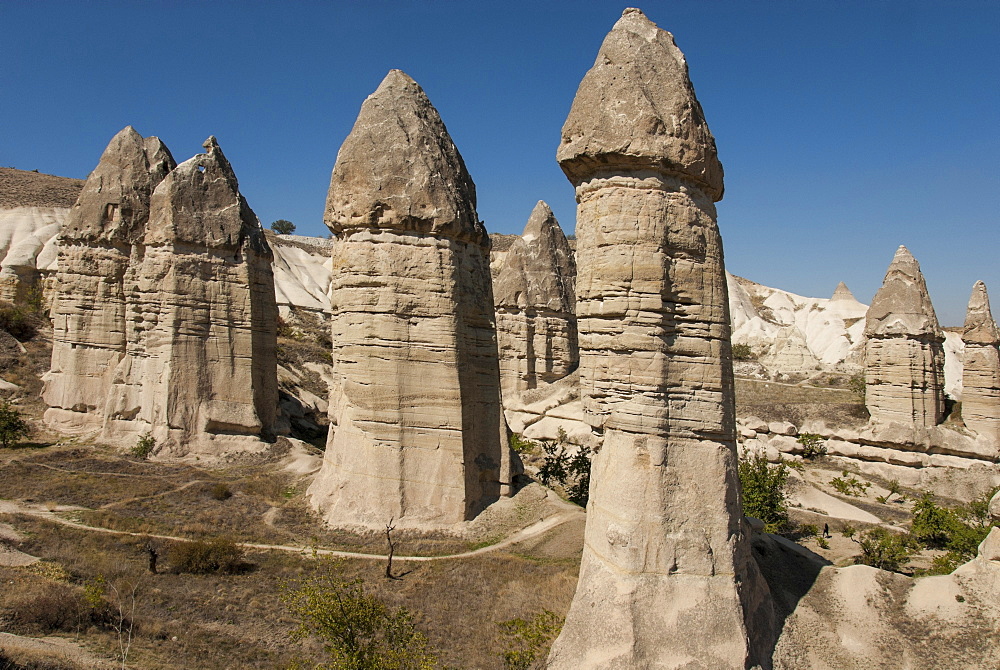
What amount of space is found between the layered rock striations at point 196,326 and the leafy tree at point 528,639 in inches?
442

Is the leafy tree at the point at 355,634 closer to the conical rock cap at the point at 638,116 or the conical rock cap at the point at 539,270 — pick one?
the conical rock cap at the point at 638,116

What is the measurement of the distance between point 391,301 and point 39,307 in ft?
88.3

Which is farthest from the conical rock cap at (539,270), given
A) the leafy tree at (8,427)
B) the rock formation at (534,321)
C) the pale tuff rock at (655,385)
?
the pale tuff rock at (655,385)

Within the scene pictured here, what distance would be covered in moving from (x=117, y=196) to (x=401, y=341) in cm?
1351

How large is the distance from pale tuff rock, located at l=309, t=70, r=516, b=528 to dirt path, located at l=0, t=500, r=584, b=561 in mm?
883

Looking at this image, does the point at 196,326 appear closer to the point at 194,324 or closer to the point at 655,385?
the point at 194,324

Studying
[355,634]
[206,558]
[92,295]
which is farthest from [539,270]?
[355,634]

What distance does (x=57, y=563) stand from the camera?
9.23 meters

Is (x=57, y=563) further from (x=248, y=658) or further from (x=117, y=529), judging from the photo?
(x=248, y=658)

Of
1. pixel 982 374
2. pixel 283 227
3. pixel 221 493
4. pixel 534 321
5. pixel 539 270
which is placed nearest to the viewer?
pixel 221 493

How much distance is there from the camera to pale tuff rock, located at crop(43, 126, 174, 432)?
64.4 feet

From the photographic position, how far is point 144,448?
52.6ft

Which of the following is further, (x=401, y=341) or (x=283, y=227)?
(x=283, y=227)

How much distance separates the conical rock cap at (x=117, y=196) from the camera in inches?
773
